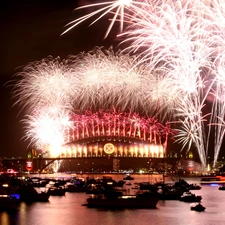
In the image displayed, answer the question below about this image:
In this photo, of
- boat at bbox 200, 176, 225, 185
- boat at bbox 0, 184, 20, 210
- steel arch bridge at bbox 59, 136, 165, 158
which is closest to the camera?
boat at bbox 0, 184, 20, 210

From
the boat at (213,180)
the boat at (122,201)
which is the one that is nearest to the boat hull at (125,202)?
the boat at (122,201)

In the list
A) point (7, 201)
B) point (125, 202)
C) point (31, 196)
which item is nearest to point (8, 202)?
point (7, 201)

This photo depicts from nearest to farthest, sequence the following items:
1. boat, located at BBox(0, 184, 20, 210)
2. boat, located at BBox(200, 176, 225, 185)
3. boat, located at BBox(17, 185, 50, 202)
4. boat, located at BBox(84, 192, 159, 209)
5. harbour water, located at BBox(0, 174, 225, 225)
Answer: harbour water, located at BBox(0, 174, 225, 225), boat, located at BBox(0, 184, 20, 210), boat, located at BBox(84, 192, 159, 209), boat, located at BBox(17, 185, 50, 202), boat, located at BBox(200, 176, 225, 185)

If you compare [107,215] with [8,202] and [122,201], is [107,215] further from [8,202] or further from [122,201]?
[8,202]

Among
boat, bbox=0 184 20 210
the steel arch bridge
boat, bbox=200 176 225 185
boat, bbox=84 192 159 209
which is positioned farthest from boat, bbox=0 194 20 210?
the steel arch bridge

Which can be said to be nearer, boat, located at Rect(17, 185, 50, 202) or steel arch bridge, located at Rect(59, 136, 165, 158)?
boat, located at Rect(17, 185, 50, 202)

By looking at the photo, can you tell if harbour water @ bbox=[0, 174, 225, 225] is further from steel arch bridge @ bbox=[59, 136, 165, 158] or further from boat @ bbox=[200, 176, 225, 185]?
steel arch bridge @ bbox=[59, 136, 165, 158]

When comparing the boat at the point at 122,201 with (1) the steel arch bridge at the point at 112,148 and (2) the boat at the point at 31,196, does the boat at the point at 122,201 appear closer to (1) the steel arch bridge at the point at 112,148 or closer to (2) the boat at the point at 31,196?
(2) the boat at the point at 31,196

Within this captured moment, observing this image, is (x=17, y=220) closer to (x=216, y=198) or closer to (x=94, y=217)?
(x=94, y=217)
